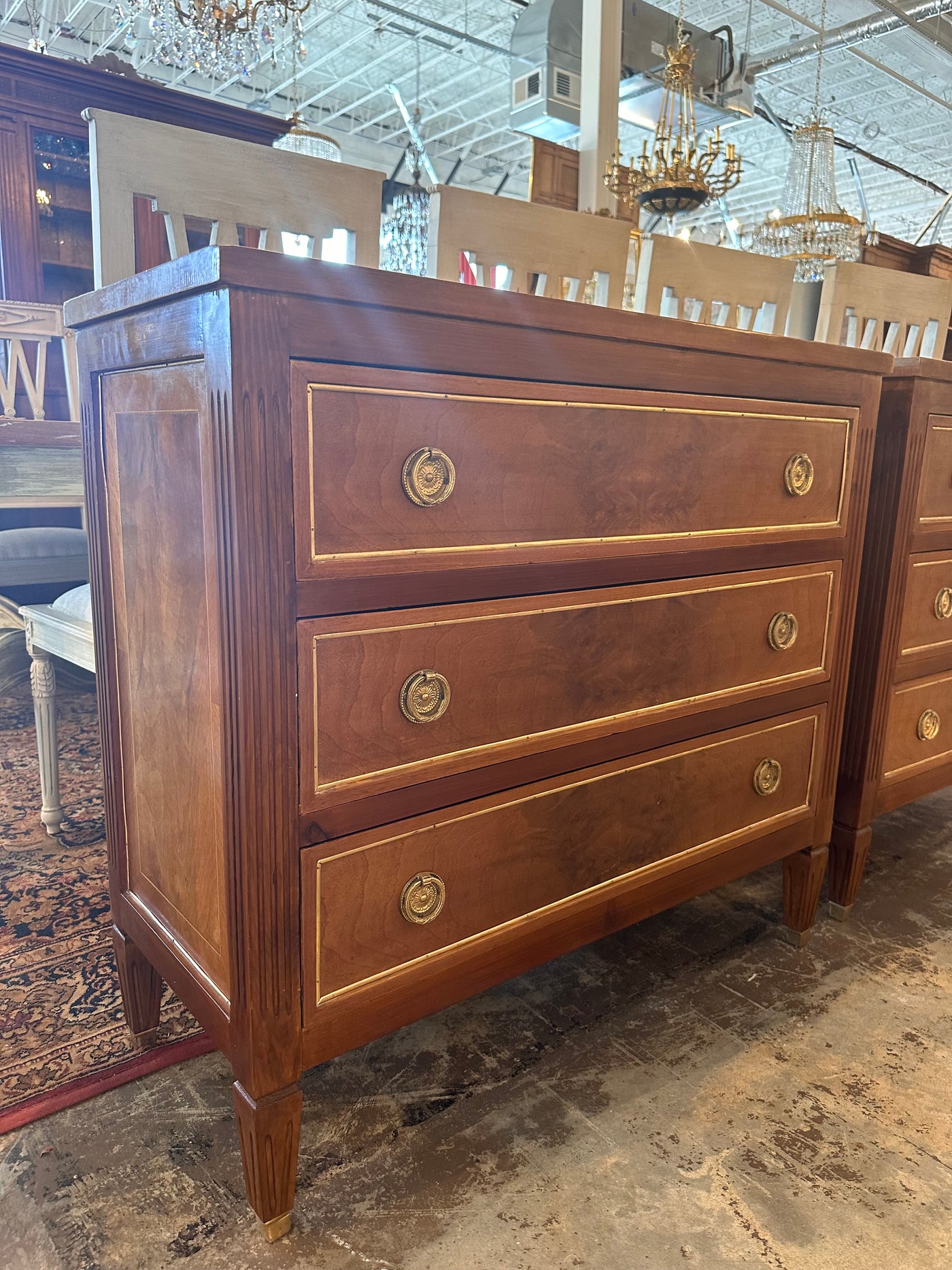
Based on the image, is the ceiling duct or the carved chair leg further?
the ceiling duct

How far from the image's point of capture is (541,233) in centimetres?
150

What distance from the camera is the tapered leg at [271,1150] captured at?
885 mm

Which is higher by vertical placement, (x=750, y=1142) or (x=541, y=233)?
(x=541, y=233)

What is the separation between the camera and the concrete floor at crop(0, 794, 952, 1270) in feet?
3.04

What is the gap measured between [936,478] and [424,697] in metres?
1.11

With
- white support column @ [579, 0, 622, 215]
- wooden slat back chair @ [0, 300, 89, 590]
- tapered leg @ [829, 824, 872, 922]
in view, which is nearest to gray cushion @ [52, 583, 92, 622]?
wooden slat back chair @ [0, 300, 89, 590]

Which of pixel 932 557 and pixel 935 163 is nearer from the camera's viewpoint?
Answer: pixel 932 557

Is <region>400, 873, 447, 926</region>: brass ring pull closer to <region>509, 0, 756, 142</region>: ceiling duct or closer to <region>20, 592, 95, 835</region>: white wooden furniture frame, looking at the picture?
<region>20, 592, 95, 835</region>: white wooden furniture frame

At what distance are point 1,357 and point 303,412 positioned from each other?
1.82 metres

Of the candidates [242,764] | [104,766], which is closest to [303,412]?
[242,764]

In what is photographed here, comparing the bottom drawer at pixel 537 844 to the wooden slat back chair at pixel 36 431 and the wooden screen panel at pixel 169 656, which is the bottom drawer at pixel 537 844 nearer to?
the wooden screen panel at pixel 169 656

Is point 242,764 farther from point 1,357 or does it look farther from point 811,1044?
point 1,357

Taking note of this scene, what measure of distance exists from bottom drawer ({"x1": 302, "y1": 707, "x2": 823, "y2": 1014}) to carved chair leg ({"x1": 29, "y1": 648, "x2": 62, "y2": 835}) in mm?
1133

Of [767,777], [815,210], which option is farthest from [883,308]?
[815,210]
